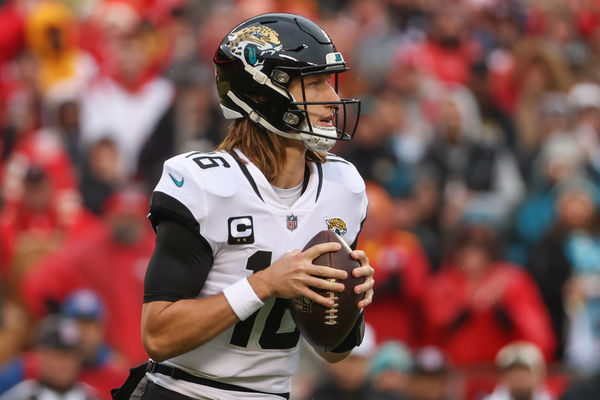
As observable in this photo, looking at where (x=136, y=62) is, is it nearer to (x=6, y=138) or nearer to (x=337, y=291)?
(x=6, y=138)

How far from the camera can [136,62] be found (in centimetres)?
988

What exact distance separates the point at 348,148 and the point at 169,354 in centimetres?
602

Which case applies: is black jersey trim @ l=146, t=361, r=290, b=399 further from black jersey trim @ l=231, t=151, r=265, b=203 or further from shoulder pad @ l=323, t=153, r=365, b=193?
shoulder pad @ l=323, t=153, r=365, b=193

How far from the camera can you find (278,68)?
11.9 ft

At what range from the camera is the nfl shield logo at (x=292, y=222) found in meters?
3.63

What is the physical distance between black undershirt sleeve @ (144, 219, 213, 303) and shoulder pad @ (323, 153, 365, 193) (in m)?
0.64

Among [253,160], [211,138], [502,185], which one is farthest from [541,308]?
[253,160]

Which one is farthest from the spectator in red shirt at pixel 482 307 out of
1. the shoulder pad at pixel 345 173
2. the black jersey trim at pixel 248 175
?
the black jersey trim at pixel 248 175

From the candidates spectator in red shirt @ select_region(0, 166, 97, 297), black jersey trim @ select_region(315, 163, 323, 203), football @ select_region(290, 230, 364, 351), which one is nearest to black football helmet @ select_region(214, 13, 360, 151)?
black jersey trim @ select_region(315, 163, 323, 203)

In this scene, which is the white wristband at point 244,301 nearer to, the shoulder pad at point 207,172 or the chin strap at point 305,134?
the shoulder pad at point 207,172

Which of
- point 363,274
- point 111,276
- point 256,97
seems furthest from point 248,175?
point 111,276

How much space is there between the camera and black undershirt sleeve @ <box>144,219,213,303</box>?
343 cm

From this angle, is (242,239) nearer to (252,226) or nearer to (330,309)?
(252,226)

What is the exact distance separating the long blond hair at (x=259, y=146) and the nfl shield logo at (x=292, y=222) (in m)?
0.16
